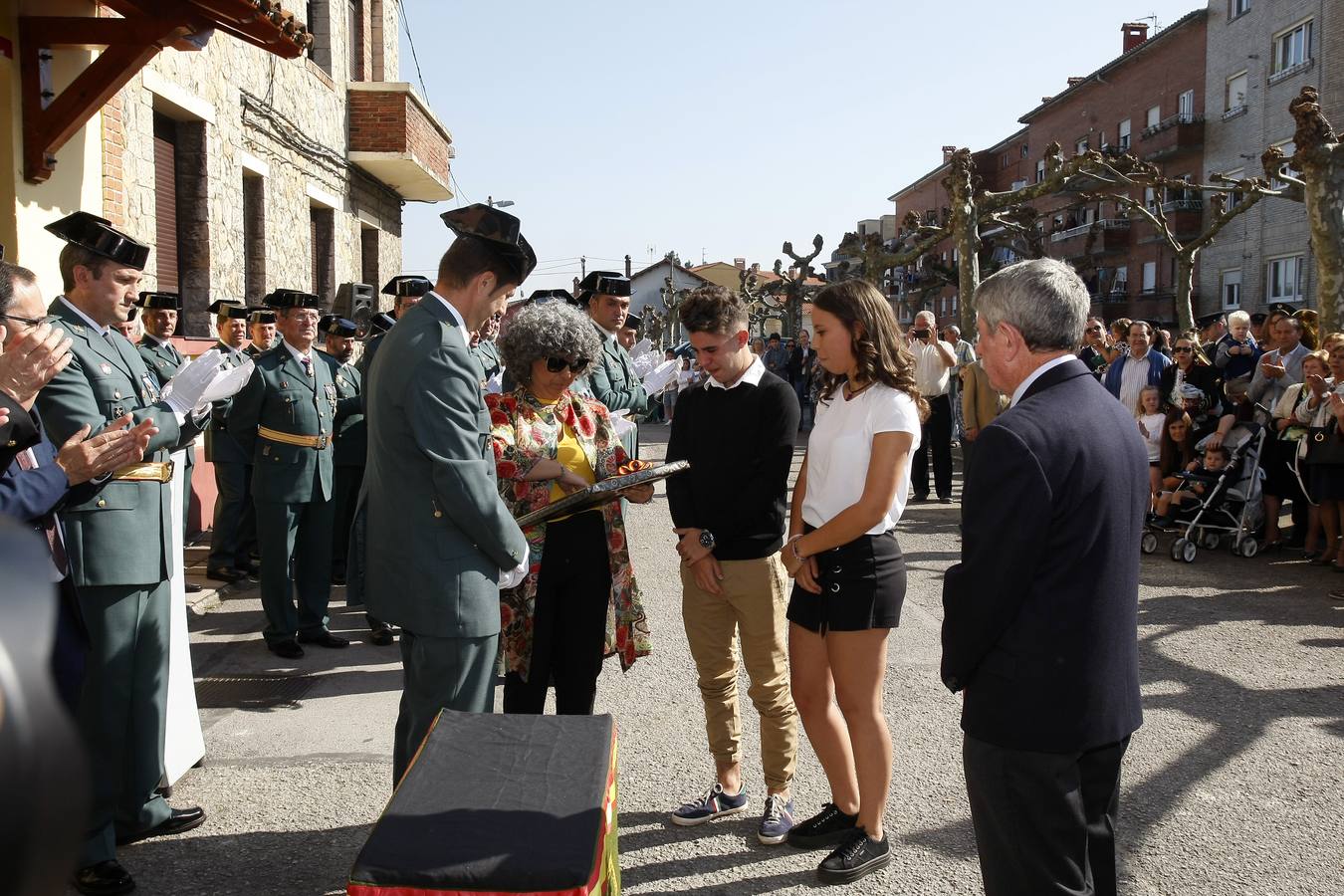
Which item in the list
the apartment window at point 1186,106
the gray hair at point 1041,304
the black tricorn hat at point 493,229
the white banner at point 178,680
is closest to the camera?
the gray hair at point 1041,304

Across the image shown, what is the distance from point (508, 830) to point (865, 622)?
4.88 feet

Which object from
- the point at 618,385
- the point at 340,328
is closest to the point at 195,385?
the point at 618,385

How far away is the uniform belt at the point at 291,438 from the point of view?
6.66m

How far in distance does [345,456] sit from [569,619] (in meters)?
4.44

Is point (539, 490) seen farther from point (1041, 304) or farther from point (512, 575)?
point (1041, 304)

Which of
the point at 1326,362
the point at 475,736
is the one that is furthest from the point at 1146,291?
the point at 475,736

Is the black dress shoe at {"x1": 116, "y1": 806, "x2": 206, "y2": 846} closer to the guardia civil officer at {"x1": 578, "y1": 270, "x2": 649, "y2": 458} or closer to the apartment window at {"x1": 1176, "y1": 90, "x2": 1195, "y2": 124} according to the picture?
the guardia civil officer at {"x1": 578, "y1": 270, "x2": 649, "y2": 458}

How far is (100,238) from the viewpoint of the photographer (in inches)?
153

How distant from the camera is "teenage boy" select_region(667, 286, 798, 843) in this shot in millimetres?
3955

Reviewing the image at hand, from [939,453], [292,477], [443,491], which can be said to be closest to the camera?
[443,491]

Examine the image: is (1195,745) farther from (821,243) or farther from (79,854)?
(821,243)

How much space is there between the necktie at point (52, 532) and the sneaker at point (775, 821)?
246cm

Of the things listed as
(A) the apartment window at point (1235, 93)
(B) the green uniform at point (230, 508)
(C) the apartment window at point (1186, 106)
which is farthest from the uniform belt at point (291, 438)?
(C) the apartment window at point (1186, 106)

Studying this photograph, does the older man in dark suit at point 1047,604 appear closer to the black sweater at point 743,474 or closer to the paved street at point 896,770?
the paved street at point 896,770
